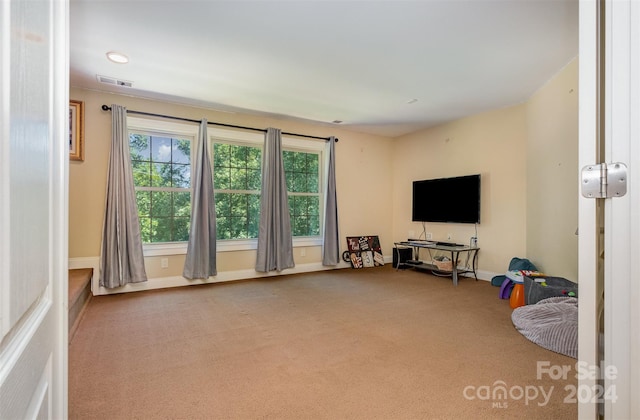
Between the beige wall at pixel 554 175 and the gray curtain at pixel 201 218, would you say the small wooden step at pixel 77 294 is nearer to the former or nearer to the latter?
the gray curtain at pixel 201 218

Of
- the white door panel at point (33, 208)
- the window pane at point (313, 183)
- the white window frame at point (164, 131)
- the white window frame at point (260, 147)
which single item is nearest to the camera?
the white door panel at point (33, 208)

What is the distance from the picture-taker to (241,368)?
6.43 feet

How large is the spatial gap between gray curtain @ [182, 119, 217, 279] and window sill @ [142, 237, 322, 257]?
0.19 m

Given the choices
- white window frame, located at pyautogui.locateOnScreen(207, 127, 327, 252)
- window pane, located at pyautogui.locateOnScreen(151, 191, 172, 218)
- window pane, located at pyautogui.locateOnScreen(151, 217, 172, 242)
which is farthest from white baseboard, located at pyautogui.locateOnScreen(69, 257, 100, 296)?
white window frame, located at pyautogui.locateOnScreen(207, 127, 327, 252)

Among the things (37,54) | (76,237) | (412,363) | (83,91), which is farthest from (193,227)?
(37,54)

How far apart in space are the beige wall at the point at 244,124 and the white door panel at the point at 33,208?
3.57m

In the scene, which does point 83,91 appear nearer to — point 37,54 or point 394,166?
point 37,54

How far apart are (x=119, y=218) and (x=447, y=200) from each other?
4.44 m

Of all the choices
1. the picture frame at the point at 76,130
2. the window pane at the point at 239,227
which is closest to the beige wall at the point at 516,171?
the window pane at the point at 239,227

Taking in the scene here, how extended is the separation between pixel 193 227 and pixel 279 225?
3.89 feet

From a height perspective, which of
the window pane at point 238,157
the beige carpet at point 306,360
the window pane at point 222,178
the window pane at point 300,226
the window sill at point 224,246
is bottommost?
the beige carpet at point 306,360

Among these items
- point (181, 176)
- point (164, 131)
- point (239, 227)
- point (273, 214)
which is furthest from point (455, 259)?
point (164, 131)

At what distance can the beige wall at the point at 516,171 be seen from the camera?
302 cm

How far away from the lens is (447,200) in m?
4.77
